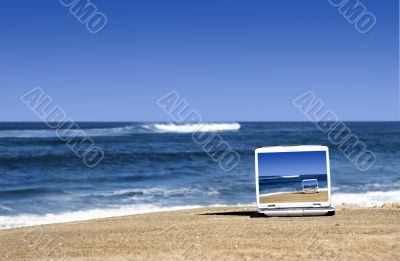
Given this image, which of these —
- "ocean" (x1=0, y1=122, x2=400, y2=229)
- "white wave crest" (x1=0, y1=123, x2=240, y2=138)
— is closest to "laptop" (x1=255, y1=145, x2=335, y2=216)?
"ocean" (x1=0, y1=122, x2=400, y2=229)

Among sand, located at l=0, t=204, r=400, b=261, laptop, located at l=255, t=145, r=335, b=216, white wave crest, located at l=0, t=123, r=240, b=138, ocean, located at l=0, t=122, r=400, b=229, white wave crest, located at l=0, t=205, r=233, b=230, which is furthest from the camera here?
white wave crest, located at l=0, t=123, r=240, b=138

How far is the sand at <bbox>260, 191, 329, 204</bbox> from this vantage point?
881cm

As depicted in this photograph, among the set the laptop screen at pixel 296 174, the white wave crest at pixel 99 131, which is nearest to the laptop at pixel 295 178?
the laptop screen at pixel 296 174

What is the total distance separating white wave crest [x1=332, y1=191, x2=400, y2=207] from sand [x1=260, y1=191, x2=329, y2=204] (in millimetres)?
7330

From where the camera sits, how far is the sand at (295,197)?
8812 mm

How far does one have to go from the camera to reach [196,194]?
19281 mm

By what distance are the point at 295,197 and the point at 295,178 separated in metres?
0.34

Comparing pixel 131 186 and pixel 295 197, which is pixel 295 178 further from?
pixel 131 186

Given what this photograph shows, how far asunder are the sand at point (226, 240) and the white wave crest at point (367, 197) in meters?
7.56

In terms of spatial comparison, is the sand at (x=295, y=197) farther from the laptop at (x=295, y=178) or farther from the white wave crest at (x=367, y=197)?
the white wave crest at (x=367, y=197)

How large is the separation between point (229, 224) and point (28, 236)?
338cm

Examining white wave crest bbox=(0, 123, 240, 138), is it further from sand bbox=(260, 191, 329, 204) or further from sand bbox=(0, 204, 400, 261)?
sand bbox=(260, 191, 329, 204)

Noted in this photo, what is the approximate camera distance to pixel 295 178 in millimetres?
8781

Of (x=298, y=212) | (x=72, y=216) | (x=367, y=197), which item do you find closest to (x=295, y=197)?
(x=298, y=212)
